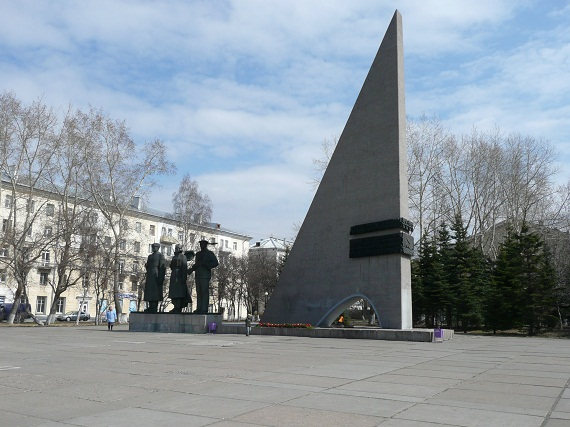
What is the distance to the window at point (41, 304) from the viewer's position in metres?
49.1

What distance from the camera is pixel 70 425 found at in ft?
16.8

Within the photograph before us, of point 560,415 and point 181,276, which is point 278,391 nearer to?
point 560,415

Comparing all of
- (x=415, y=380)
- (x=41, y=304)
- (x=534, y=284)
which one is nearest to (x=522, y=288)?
(x=534, y=284)

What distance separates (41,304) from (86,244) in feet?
60.2

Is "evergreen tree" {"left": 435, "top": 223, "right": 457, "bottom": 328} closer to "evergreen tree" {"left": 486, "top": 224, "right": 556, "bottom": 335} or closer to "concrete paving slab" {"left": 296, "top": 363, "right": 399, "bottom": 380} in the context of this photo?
"evergreen tree" {"left": 486, "top": 224, "right": 556, "bottom": 335}

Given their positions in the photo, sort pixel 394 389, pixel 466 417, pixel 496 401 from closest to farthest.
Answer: pixel 466 417, pixel 496 401, pixel 394 389

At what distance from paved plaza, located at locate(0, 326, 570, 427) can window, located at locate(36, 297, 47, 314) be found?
41535 mm

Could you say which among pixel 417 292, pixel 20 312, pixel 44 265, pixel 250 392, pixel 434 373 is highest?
pixel 44 265

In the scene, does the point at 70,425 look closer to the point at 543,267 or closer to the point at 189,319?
the point at 189,319

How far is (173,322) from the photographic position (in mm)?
23922

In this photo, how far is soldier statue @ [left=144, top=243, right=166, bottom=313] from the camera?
25.5 metres

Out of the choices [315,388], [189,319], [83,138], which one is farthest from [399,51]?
[83,138]

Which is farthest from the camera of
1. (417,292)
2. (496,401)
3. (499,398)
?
(417,292)

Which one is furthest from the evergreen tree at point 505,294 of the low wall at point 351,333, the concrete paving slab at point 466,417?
the concrete paving slab at point 466,417
